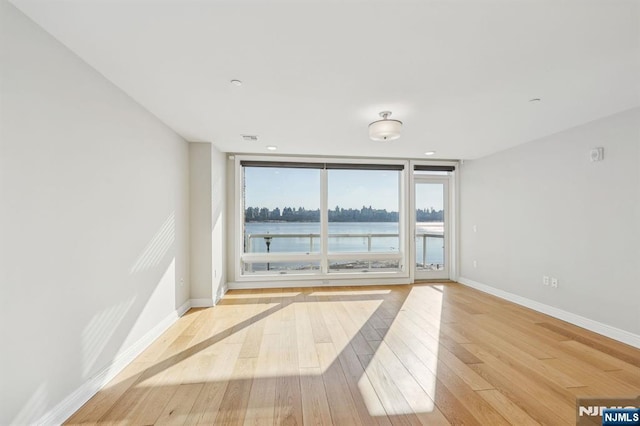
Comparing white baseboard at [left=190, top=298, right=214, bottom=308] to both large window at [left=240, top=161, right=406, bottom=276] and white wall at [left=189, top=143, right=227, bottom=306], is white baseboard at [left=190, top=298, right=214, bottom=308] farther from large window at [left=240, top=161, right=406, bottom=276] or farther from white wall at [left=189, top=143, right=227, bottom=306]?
large window at [left=240, top=161, right=406, bottom=276]

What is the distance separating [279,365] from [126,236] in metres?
1.76

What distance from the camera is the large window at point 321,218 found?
5.20 metres

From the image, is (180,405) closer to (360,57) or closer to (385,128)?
(360,57)

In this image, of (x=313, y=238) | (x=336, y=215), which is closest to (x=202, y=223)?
(x=313, y=238)

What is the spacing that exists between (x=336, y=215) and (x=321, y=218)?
0.99 feet

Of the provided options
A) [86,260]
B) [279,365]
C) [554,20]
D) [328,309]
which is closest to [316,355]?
[279,365]

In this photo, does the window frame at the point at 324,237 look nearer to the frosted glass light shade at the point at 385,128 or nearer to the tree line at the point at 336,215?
the tree line at the point at 336,215

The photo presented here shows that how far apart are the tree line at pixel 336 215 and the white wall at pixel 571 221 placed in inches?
38.7

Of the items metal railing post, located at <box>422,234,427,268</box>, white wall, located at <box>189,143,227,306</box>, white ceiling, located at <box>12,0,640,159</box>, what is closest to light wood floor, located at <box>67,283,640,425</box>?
white wall, located at <box>189,143,227,306</box>

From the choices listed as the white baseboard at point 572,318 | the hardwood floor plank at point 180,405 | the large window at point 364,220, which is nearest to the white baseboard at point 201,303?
the hardwood floor plank at point 180,405

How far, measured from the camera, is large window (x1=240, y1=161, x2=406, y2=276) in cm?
520

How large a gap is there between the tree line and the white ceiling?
89.0 inches

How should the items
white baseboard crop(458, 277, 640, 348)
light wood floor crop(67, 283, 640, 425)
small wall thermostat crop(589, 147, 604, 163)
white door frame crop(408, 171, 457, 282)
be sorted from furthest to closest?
white door frame crop(408, 171, 457, 282) → small wall thermostat crop(589, 147, 604, 163) → white baseboard crop(458, 277, 640, 348) → light wood floor crop(67, 283, 640, 425)

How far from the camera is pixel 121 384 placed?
2188 mm
